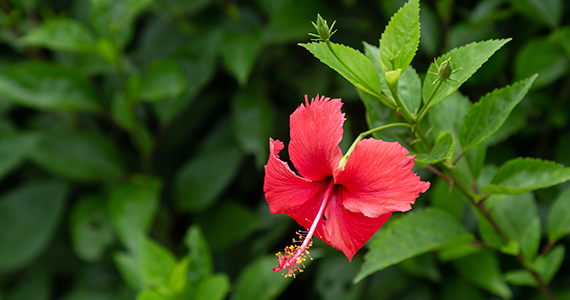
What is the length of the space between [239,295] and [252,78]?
69 centimetres

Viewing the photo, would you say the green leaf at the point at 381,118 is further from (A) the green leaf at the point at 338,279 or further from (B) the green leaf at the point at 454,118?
(A) the green leaf at the point at 338,279

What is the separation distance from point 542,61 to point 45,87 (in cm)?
139

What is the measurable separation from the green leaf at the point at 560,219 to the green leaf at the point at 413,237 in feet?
0.77

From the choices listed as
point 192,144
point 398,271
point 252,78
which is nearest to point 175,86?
point 252,78

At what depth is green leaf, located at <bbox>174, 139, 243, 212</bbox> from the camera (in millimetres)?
1372

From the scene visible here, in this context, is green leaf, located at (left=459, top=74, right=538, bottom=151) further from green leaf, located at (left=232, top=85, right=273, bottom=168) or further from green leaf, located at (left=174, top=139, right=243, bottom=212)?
green leaf, located at (left=174, top=139, right=243, bottom=212)

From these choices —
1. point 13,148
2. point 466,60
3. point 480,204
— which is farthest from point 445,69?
point 13,148

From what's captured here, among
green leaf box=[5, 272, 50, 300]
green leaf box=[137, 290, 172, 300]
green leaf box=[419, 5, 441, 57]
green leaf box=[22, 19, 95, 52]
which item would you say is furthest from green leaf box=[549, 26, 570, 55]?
green leaf box=[5, 272, 50, 300]

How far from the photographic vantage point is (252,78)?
1.42 m

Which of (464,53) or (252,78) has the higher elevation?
(464,53)

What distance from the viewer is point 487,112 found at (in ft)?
2.08

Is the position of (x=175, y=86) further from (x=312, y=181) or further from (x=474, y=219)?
(x=474, y=219)

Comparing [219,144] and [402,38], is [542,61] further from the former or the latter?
[219,144]

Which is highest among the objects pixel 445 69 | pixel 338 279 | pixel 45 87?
pixel 445 69
